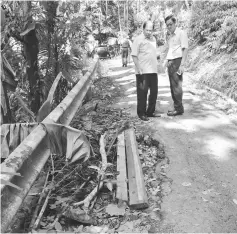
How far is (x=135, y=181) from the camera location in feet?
10.3

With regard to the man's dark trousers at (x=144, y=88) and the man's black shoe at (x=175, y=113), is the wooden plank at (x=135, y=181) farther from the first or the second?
the man's black shoe at (x=175, y=113)

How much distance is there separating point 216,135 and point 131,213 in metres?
2.83

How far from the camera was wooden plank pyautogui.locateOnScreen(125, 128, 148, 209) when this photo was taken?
9.29 ft

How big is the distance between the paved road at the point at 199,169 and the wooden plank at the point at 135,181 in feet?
0.88

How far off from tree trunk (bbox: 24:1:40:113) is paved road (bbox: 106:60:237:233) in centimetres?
231

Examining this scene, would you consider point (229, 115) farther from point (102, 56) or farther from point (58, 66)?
point (102, 56)

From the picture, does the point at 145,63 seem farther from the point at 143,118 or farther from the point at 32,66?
the point at 32,66

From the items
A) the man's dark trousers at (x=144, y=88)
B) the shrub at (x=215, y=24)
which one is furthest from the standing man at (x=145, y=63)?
the shrub at (x=215, y=24)

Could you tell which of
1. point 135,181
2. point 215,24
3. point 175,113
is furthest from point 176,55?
point 215,24

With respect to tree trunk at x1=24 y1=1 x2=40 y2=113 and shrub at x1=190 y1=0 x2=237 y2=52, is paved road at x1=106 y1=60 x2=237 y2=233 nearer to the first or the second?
tree trunk at x1=24 y1=1 x2=40 y2=113

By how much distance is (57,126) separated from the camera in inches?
108

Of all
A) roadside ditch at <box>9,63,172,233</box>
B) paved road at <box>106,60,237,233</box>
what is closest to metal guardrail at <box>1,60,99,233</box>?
roadside ditch at <box>9,63,172,233</box>

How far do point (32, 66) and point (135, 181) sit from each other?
353 cm

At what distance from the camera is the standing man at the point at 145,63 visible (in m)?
5.80
